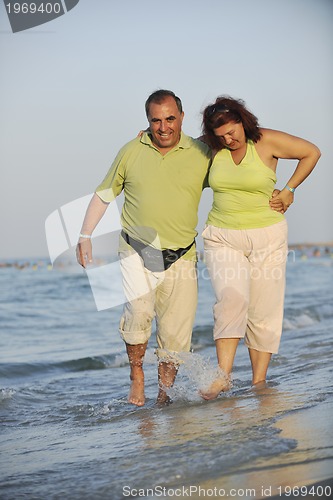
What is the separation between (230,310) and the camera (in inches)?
179

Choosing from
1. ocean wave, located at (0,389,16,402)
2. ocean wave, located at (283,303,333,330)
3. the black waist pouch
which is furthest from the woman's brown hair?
ocean wave, located at (283,303,333,330)

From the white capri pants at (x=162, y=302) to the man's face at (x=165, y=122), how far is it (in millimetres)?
690

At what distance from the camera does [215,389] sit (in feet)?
15.1

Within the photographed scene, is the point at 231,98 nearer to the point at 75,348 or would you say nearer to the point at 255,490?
the point at 255,490

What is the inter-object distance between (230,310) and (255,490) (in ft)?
6.21

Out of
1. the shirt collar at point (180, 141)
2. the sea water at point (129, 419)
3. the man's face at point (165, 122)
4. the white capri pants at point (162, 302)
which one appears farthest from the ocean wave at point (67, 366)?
the man's face at point (165, 122)

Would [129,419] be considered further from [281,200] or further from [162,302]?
[281,200]

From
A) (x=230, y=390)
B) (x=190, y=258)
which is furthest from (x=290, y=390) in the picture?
(x=190, y=258)

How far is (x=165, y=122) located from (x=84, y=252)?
2.93 feet

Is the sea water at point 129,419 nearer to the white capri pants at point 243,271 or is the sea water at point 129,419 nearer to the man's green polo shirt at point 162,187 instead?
the white capri pants at point 243,271

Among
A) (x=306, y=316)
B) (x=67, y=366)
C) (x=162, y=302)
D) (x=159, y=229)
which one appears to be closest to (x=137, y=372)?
(x=162, y=302)

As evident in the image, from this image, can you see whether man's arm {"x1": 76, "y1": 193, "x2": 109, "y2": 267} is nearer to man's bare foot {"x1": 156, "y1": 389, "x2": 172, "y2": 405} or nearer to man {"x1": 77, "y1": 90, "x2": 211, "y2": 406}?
man {"x1": 77, "y1": 90, "x2": 211, "y2": 406}

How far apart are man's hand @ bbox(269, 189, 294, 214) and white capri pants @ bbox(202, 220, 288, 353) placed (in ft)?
0.33

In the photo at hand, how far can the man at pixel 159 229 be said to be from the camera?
178 inches
